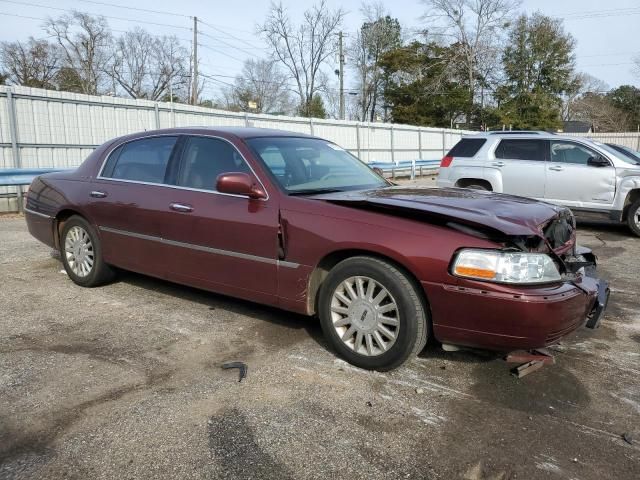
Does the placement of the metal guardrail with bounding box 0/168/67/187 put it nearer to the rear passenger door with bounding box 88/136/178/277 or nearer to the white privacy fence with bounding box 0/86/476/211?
the white privacy fence with bounding box 0/86/476/211

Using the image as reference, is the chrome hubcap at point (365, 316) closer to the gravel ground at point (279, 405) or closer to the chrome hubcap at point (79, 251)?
the gravel ground at point (279, 405)

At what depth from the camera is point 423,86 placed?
48.8m

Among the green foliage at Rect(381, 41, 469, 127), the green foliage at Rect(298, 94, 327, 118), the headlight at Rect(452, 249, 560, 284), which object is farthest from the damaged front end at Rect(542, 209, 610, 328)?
the green foliage at Rect(298, 94, 327, 118)

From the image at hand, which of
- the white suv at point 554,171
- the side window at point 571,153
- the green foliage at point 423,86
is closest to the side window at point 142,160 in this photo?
the white suv at point 554,171

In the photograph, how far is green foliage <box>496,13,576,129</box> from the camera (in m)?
46.2

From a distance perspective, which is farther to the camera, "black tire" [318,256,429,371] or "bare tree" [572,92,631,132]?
"bare tree" [572,92,631,132]

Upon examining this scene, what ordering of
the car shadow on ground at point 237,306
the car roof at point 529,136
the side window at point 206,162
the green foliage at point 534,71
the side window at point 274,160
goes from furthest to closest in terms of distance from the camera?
the green foliage at point 534,71
the car roof at point 529,136
the car shadow on ground at point 237,306
the side window at point 206,162
the side window at point 274,160

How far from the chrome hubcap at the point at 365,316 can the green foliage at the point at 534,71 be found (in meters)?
46.8

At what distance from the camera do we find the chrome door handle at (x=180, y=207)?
4250 millimetres

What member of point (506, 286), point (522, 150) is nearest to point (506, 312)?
point (506, 286)

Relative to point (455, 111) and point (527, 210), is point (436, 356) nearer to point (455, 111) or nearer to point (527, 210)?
point (527, 210)

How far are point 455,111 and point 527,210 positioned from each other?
154ft

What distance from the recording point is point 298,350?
151 inches

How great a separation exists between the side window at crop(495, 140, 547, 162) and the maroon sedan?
18.5 ft
